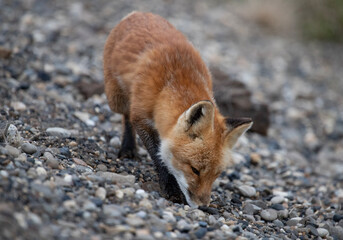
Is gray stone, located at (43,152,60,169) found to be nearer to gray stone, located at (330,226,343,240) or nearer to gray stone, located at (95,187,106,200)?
gray stone, located at (95,187,106,200)

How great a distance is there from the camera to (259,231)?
210 inches

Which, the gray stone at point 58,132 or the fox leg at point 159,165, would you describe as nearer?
the fox leg at point 159,165

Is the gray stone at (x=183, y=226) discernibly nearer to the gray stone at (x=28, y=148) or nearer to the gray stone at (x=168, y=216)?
the gray stone at (x=168, y=216)

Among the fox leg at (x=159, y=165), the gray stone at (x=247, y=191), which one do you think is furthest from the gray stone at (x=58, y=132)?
the gray stone at (x=247, y=191)

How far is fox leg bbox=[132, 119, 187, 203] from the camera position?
214 inches

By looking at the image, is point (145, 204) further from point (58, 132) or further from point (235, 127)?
point (58, 132)

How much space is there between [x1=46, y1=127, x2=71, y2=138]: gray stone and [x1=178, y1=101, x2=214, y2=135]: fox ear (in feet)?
6.99

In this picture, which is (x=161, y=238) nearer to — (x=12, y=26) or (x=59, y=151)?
(x=59, y=151)

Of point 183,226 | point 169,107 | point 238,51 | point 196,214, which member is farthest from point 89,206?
point 238,51

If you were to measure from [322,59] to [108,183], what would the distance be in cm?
1324

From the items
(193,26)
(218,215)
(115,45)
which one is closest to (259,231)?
(218,215)

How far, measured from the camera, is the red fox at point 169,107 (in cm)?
500

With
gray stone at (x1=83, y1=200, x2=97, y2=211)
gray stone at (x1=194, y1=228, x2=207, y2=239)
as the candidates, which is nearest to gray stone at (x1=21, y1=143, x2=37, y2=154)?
gray stone at (x1=83, y1=200, x2=97, y2=211)

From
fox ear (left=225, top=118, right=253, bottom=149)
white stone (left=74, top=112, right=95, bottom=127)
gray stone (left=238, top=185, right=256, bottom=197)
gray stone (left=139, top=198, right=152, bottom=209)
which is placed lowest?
gray stone (left=238, top=185, right=256, bottom=197)
